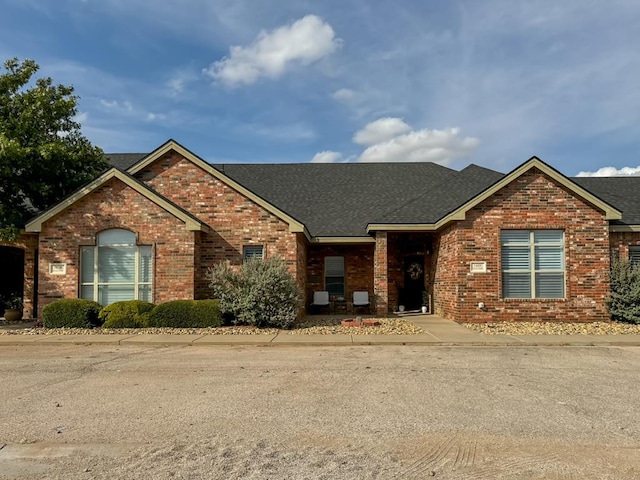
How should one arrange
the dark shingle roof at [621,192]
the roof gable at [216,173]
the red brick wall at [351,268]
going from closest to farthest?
the roof gable at [216,173], the dark shingle roof at [621,192], the red brick wall at [351,268]

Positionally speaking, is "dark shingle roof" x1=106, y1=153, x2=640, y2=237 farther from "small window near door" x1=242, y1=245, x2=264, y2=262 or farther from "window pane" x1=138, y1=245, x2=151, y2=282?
"window pane" x1=138, y1=245, x2=151, y2=282

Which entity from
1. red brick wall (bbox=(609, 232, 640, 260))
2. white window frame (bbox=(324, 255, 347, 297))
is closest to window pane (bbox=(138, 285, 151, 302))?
white window frame (bbox=(324, 255, 347, 297))

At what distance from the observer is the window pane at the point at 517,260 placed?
1653cm

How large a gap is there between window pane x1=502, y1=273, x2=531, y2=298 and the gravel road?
19.7 ft

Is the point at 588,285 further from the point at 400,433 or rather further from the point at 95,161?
the point at 95,161

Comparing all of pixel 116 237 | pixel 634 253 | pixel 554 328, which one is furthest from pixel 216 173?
pixel 634 253

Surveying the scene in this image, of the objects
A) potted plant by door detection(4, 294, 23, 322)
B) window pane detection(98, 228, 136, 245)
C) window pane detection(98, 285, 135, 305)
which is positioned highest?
window pane detection(98, 228, 136, 245)

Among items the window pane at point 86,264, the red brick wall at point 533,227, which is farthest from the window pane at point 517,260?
the window pane at point 86,264

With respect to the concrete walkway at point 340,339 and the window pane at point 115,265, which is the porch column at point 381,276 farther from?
the window pane at point 115,265

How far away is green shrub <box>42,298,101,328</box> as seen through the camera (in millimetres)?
→ 15102

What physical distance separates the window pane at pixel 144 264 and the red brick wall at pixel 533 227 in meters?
9.60

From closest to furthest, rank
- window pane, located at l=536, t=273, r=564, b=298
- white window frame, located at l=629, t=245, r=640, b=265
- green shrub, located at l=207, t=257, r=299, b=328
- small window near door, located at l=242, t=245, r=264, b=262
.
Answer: green shrub, located at l=207, t=257, r=299, b=328 < window pane, located at l=536, t=273, r=564, b=298 < white window frame, located at l=629, t=245, r=640, b=265 < small window near door, located at l=242, t=245, r=264, b=262

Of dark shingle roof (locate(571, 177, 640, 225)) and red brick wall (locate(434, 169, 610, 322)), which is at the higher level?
dark shingle roof (locate(571, 177, 640, 225))

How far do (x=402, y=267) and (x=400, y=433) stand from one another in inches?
610
